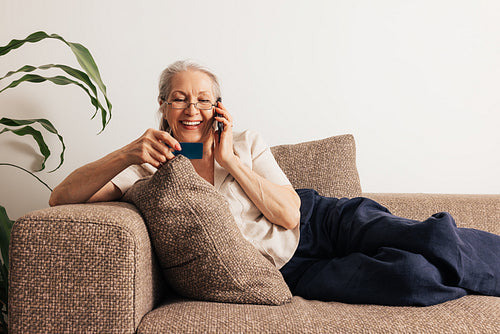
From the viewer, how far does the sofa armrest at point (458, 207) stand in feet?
5.55

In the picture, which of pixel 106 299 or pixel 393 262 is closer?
pixel 106 299

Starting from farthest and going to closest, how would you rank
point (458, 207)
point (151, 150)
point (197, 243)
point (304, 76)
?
point (304, 76), point (458, 207), point (151, 150), point (197, 243)

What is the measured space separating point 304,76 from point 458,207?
0.89 meters

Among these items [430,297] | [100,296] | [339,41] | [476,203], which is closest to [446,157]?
[476,203]

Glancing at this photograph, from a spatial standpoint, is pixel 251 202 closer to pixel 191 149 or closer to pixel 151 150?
pixel 191 149

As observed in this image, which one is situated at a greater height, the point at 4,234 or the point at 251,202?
the point at 251,202

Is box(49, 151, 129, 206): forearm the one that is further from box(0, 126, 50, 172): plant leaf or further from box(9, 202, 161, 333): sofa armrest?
box(0, 126, 50, 172): plant leaf

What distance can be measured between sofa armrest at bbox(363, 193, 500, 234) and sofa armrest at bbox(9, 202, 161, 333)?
3.52 feet

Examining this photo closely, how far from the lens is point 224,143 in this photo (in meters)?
1.48

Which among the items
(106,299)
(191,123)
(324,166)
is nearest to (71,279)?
(106,299)

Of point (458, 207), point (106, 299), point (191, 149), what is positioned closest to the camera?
point (106, 299)

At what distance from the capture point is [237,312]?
1.05m

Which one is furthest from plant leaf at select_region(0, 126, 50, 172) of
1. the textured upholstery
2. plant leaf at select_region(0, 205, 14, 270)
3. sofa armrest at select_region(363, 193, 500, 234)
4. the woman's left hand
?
sofa armrest at select_region(363, 193, 500, 234)

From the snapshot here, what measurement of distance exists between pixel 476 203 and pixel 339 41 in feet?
3.10
